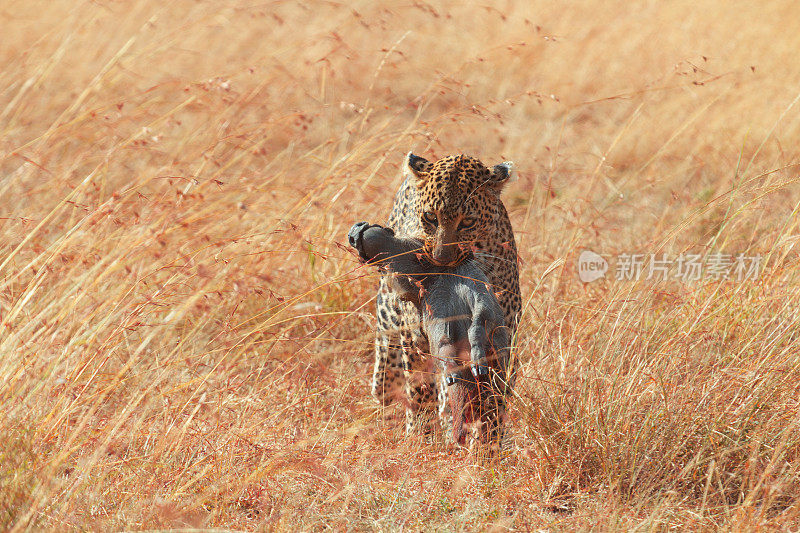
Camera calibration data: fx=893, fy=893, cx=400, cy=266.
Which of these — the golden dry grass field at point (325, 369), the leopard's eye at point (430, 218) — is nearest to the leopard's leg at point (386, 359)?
the golden dry grass field at point (325, 369)

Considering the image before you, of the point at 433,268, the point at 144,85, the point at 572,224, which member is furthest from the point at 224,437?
the point at 144,85

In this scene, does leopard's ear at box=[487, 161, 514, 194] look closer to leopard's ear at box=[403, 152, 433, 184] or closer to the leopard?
the leopard

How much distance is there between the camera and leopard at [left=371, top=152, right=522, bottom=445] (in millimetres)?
3502

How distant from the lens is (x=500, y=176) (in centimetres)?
376

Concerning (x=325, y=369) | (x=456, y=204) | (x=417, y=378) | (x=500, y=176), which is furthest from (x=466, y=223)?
(x=325, y=369)

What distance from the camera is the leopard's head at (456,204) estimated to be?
3438 millimetres

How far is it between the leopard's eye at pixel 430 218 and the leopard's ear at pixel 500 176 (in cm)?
30

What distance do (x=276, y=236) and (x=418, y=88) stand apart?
189 inches

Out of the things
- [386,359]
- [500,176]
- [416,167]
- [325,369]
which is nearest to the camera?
[325,369]

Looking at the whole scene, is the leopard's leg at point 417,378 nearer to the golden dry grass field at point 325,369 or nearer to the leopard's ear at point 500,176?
the golden dry grass field at point 325,369

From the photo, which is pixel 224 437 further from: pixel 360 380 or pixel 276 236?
pixel 276 236

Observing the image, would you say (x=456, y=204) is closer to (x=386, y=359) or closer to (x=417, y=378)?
(x=417, y=378)

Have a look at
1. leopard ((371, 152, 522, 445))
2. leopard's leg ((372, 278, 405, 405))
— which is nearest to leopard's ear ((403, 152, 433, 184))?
leopard ((371, 152, 522, 445))

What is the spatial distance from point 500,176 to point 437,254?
0.61 metres
